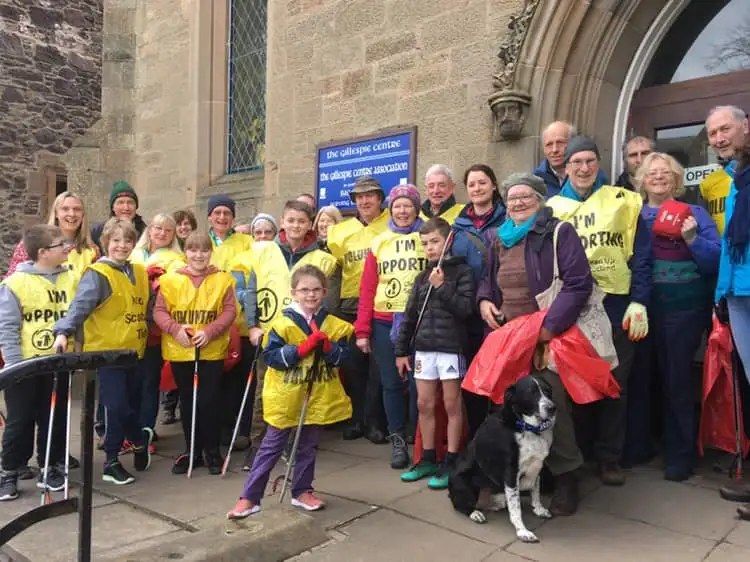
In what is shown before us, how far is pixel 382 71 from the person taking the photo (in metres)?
6.49

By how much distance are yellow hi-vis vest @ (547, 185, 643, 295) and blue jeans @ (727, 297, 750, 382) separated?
0.54 metres

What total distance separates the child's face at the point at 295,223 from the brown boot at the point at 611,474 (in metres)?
2.42

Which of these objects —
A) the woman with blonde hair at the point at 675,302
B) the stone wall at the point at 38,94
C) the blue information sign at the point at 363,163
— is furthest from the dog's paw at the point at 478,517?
the stone wall at the point at 38,94

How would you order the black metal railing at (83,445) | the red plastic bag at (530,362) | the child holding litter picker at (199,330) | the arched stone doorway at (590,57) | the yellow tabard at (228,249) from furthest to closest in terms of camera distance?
1. the yellow tabard at (228,249)
2. the arched stone doorway at (590,57)
3. the child holding litter picker at (199,330)
4. the red plastic bag at (530,362)
5. the black metal railing at (83,445)

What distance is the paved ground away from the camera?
3133 mm

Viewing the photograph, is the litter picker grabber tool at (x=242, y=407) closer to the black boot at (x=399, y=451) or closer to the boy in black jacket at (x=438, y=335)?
the black boot at (x=399, y=451)

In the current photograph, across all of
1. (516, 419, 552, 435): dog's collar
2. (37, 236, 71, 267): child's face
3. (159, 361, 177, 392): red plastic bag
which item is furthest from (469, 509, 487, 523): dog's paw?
(37, 236, 71, 267): child's face

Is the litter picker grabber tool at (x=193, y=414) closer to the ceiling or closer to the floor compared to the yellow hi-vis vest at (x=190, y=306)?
closer to the floor

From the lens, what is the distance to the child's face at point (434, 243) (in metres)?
4.02

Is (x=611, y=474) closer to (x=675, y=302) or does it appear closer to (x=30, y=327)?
(x=675, y=302)

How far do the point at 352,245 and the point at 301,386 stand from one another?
1696 mm

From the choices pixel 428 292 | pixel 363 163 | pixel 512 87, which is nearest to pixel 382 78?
pixel 363 163

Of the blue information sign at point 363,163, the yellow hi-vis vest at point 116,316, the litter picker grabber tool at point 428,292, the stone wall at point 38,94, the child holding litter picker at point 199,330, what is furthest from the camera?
the stone wall at point 38,94

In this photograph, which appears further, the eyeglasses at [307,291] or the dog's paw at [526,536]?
the eyeglasses at [307,291]
